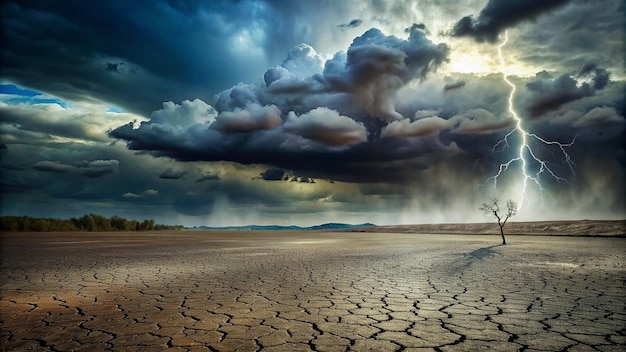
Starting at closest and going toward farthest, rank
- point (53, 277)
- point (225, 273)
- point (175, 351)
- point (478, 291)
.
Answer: point (175, 351) < point (478, 291) < point (53, 277) < point (225, 273)

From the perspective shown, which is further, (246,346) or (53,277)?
(53,277)

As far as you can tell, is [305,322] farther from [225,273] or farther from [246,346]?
[225,273]

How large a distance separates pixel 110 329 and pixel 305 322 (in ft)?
7.14

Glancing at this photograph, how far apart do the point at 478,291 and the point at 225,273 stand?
5.45 metres

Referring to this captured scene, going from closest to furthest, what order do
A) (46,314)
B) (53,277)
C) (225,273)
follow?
(46,314) → (53,277) → (225,273)

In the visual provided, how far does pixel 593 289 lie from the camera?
5777 mm

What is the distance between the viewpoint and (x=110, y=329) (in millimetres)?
3793

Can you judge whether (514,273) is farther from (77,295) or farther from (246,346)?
(77,295)

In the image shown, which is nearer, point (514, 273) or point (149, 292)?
point (149, 292)

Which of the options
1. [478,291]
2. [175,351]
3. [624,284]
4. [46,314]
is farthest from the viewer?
[624,284]

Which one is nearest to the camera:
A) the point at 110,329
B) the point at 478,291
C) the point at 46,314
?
the point at 110,329

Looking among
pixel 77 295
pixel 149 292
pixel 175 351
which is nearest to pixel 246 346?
pixel 175 351

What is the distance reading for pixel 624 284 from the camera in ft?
20.5

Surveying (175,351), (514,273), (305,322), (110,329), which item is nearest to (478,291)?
(514,273)
